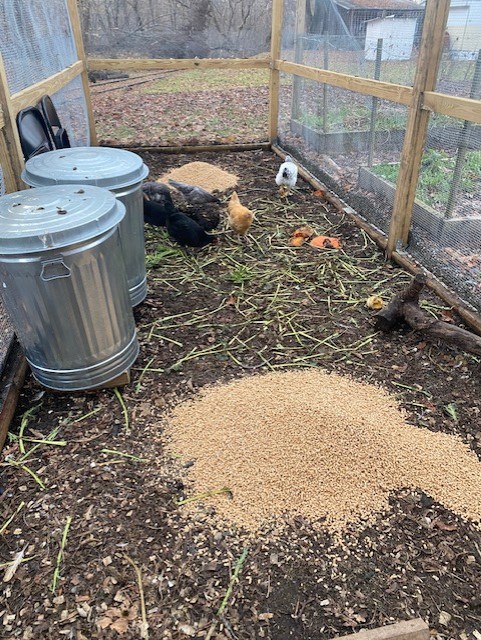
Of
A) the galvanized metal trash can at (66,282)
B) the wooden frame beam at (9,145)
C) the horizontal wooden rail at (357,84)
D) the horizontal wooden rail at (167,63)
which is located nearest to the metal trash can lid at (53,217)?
the galvanized metal trash can at (66,282)

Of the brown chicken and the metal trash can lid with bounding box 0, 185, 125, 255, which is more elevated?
the metal trash can lid with bounding box 0, 185, 125, 255

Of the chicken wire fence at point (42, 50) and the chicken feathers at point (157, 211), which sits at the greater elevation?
the chicken wire fence at point (42, 50)

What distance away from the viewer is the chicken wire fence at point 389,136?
325 centimetres

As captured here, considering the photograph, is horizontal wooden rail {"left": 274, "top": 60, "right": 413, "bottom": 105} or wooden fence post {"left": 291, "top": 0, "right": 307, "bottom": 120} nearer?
horizontal wooden rail {"left": 274, "top": 60, "right": 413, "bottom": 105}

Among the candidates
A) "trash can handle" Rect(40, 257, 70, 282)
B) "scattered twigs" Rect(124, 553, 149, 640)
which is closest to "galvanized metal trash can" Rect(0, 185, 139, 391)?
"trash can handle" Rect(40, 257, 70, 282)

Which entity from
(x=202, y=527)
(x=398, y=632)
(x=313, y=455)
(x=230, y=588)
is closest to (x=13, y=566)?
(x=202, y=527)

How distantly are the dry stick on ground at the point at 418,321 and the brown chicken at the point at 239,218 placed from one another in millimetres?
1701

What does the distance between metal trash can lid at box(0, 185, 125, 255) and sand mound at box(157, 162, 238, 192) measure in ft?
11.0

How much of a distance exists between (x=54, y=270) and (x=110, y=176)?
0.90 m

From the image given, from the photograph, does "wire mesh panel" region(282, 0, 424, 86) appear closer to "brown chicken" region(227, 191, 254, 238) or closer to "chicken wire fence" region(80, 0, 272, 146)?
"chicken wire fence" region(80, 0, 272, 146)

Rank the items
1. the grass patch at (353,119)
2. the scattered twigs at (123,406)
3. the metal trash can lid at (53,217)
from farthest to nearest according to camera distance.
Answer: the grass patch at (353,119) < the scattered twigs at (123,406) < the metal trash can lid at (53,217)

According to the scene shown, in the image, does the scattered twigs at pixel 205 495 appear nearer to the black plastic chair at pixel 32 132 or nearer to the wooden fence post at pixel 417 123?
the black plastic chair at pixel 32 132

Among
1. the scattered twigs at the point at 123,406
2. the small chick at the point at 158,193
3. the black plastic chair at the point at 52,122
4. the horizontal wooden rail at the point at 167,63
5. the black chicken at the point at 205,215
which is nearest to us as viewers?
the scattered twigs at the point at 123,406

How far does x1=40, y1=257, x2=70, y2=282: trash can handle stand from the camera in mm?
2123
